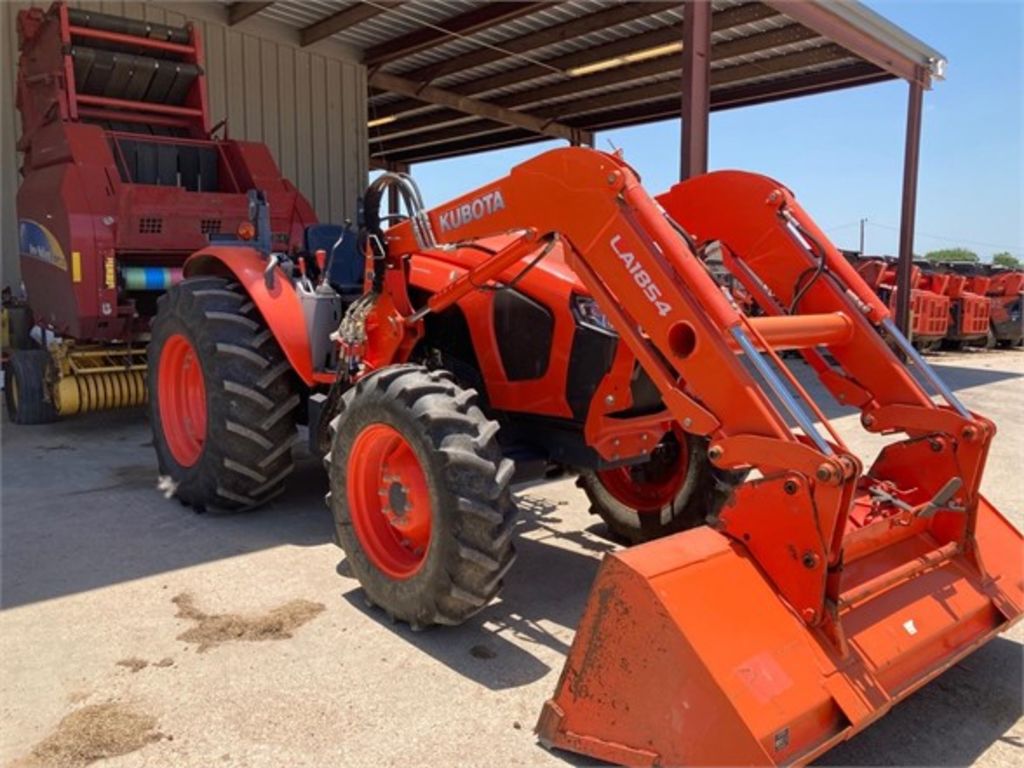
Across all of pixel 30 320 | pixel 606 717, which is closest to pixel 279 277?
pixel 606 717

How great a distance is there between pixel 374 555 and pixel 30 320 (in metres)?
6.03

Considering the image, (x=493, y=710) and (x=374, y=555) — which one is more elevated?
(x=374, y=555)

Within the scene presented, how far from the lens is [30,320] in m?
7.94

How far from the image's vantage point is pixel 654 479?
14.1 feet

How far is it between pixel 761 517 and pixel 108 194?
6003 millimetres

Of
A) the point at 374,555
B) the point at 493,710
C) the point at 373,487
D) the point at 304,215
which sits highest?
the point at 304,215

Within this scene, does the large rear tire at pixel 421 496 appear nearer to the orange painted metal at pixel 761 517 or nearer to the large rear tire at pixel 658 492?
the orange painted metal at pixel 761 517

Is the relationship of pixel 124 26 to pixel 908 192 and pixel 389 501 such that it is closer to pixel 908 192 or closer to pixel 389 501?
pixel 389 501

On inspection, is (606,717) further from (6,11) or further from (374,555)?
(6,11)

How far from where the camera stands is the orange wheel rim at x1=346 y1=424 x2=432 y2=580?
341 cm

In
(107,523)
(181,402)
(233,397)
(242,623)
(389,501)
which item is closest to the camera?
(242,623)

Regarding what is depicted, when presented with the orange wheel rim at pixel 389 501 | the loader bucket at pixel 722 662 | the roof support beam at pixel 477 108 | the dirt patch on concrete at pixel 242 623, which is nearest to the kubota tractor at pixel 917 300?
the roof support beam at pixel 477 108

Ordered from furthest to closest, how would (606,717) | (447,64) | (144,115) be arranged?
(447,64) → (144,115) → (606,717)

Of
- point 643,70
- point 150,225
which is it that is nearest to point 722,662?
point 150,225
